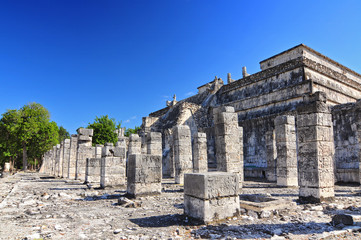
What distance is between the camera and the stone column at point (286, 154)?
10.8 metres

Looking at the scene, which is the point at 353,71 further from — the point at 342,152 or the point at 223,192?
the point at 223,192

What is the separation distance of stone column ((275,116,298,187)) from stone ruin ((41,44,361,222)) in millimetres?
44

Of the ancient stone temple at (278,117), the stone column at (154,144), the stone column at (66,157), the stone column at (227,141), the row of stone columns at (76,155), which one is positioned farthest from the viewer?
the stone column at (66,157)

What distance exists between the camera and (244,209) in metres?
5.38

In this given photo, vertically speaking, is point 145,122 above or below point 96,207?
above

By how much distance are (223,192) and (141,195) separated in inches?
149

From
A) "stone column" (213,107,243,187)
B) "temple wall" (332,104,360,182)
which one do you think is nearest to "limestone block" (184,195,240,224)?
"stone column" (213,107,243,187)

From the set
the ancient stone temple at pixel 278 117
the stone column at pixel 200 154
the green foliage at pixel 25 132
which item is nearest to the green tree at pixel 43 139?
the green foliage at pixel 25 132

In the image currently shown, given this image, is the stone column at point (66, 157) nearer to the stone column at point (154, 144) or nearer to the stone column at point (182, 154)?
the stone column at point (154, 144)

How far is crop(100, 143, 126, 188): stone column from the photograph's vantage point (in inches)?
415

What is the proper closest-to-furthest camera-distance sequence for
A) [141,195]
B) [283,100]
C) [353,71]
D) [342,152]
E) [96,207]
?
[96,207]
[141,195]
[342,152]
[283,100]
[353,71]

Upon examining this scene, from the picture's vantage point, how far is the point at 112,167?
10672mm

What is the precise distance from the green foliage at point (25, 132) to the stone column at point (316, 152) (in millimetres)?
32674

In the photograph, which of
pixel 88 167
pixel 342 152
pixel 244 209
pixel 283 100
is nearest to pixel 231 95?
pixel 283 100
